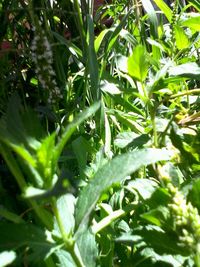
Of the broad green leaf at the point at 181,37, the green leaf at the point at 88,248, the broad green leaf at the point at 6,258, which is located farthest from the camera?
the broad green leaf at the point at 181,37

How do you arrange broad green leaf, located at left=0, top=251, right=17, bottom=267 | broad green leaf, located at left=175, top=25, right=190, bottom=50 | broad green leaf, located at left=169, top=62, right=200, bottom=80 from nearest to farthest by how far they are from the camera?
broad green leaf, located at left=0, top=251, right=17, bottom=267 → broad green leaf, located at left=169, top=62, right=200, bottom=80 → broad green leaf, located at left=175, top=25, right=190, bottom=50

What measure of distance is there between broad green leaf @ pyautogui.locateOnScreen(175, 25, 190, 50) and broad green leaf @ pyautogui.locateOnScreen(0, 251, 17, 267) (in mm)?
468

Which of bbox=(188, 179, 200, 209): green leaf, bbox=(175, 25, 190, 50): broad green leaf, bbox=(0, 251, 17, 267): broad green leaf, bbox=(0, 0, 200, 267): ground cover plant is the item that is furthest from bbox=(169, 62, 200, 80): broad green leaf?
bbox=(0, 251, 17, 267): broad green leaf

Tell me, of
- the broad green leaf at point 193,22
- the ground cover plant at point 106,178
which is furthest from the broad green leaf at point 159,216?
the broad green leaf at point 193,22

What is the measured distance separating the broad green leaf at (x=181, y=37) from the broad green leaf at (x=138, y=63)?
0.20 meters

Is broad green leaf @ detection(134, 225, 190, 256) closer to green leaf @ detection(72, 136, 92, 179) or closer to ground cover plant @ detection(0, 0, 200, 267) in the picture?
ground cover plant @ detection(0, 0, 200, 267)

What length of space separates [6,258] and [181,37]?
0.49 meters

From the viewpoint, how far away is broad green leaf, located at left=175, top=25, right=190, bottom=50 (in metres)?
0.79

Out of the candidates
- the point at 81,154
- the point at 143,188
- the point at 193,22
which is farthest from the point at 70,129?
the point at 193,22

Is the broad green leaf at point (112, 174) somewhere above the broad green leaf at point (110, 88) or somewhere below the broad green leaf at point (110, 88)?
above

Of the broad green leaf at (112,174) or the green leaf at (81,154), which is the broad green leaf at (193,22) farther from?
the broad green leaf at (112,174)

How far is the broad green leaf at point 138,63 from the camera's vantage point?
59 centimetres

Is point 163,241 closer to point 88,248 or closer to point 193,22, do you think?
point 88,248

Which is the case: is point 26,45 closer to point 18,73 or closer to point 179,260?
point 18,73
